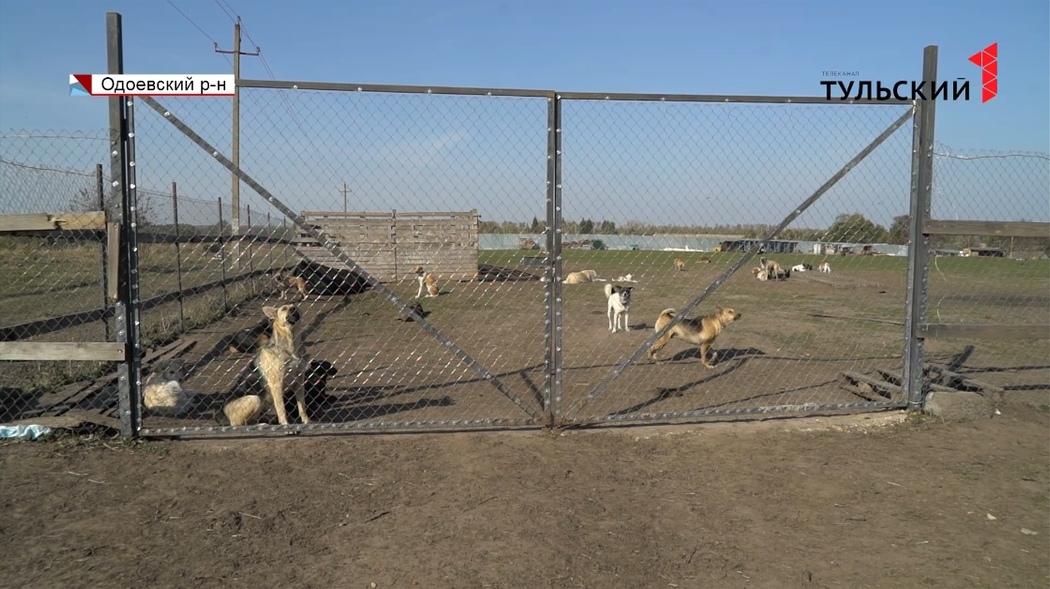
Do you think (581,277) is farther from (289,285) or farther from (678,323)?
(678,323)

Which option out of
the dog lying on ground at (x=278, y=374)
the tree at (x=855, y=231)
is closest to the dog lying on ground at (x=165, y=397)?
the dog lying on ground at (x=278, y=374)

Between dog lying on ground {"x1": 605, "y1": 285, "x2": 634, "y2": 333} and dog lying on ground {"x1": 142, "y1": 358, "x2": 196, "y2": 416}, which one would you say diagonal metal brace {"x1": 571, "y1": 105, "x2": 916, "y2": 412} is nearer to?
dog lying on ground {"x1": 142, "y1": 358, "x2": 196, "y2": 416}

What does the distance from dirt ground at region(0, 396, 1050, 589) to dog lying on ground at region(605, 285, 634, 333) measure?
18.5 ft

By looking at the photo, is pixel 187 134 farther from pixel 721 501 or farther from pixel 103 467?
pixel 721 501

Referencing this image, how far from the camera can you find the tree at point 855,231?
580cm

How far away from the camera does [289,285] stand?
16500mm

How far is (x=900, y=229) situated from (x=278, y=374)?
520 centimetres

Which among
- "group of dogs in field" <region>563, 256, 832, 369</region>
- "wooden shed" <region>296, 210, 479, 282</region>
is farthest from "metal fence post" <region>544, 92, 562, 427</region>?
"wooden shed" <region>296, 210, 479, 282</region>

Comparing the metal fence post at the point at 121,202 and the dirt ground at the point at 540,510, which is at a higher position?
the metal fence post at the point at 121,202

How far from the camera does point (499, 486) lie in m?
4.20

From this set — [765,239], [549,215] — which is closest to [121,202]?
[549,215]

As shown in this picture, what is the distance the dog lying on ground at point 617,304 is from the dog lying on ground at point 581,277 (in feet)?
33.2

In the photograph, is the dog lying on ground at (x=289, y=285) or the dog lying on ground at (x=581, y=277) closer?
the dog lying on ground at (x=289, y=285)

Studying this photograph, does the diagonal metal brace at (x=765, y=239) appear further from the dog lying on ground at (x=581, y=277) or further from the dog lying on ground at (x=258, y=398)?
the dog lying on ground at (x=581, y=277)
